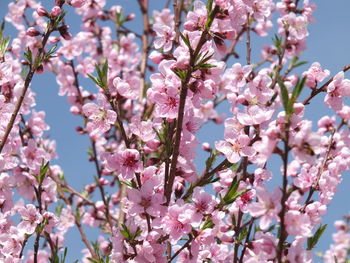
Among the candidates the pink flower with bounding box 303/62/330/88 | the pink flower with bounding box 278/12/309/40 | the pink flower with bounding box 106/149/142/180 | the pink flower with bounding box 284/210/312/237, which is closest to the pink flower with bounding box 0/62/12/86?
the pink flower with bounding box 106/149/142/180

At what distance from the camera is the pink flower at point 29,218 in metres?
3.26

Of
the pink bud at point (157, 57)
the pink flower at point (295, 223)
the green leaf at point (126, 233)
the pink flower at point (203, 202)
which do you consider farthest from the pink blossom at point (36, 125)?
the pink flower at point (295, 223)

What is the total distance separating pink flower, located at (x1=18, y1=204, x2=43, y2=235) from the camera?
10.7ft

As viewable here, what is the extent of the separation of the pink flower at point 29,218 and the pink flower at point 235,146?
1490mm

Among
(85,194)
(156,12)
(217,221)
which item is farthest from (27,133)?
(156,12)

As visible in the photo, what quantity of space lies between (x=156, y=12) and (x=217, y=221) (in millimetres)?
7384

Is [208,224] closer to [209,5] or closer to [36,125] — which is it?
[209,5]

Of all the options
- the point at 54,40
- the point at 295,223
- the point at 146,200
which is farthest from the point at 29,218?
the point at 54,40

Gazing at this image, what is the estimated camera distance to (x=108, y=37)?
25.8ft

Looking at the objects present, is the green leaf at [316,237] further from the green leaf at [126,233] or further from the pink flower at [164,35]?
the pink flower at [164,35]

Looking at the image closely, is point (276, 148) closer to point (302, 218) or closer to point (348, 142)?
point (302, 218)

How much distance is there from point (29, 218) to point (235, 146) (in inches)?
66.3

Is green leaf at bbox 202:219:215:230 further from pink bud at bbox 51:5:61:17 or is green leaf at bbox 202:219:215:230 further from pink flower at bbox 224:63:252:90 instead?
pink bud at bbox 51:5:61:17

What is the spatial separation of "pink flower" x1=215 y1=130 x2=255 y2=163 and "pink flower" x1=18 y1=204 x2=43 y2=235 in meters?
1.49
